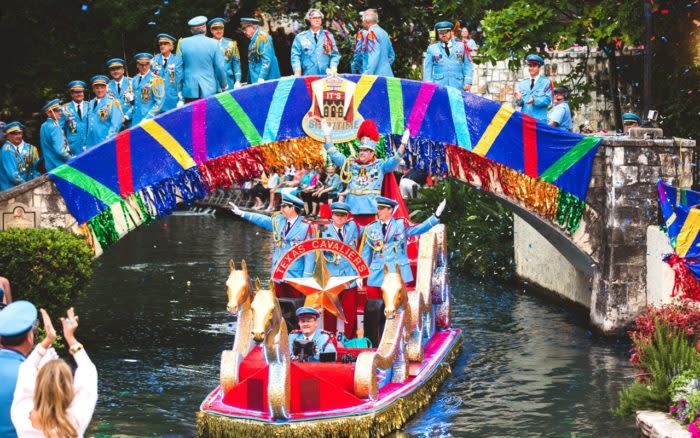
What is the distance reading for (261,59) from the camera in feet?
57.6

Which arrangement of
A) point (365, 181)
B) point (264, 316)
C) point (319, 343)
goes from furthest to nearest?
point (365, 181), point (319, 343), point (264, 316)

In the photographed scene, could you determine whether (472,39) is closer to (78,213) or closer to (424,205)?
(424,205)

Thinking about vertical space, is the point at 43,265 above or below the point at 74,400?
above

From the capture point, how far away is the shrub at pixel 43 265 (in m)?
14.6

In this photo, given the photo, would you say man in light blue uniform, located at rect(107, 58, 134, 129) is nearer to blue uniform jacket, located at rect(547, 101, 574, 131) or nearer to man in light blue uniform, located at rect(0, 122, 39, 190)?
man in light blue uniform, located at rect(0, 122, 39, 190)

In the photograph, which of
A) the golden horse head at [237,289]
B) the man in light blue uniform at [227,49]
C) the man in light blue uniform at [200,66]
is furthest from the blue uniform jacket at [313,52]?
the golden horse head at [237,289]

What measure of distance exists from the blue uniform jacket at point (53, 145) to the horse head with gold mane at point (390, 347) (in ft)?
20.1

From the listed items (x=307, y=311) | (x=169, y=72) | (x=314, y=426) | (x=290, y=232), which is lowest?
(x=314, y=426)

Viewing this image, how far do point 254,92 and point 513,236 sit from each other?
9.07 meters

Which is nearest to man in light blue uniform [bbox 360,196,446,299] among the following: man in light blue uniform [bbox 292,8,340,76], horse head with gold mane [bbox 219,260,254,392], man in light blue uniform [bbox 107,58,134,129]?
horse head with gold mane [bbox 219,260,254,392]

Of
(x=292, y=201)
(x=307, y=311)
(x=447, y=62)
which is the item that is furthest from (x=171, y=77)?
(x=307, y=311)

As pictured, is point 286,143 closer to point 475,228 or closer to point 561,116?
point 561,116

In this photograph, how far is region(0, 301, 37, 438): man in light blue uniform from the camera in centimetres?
711

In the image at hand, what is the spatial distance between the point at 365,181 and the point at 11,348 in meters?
8.48
